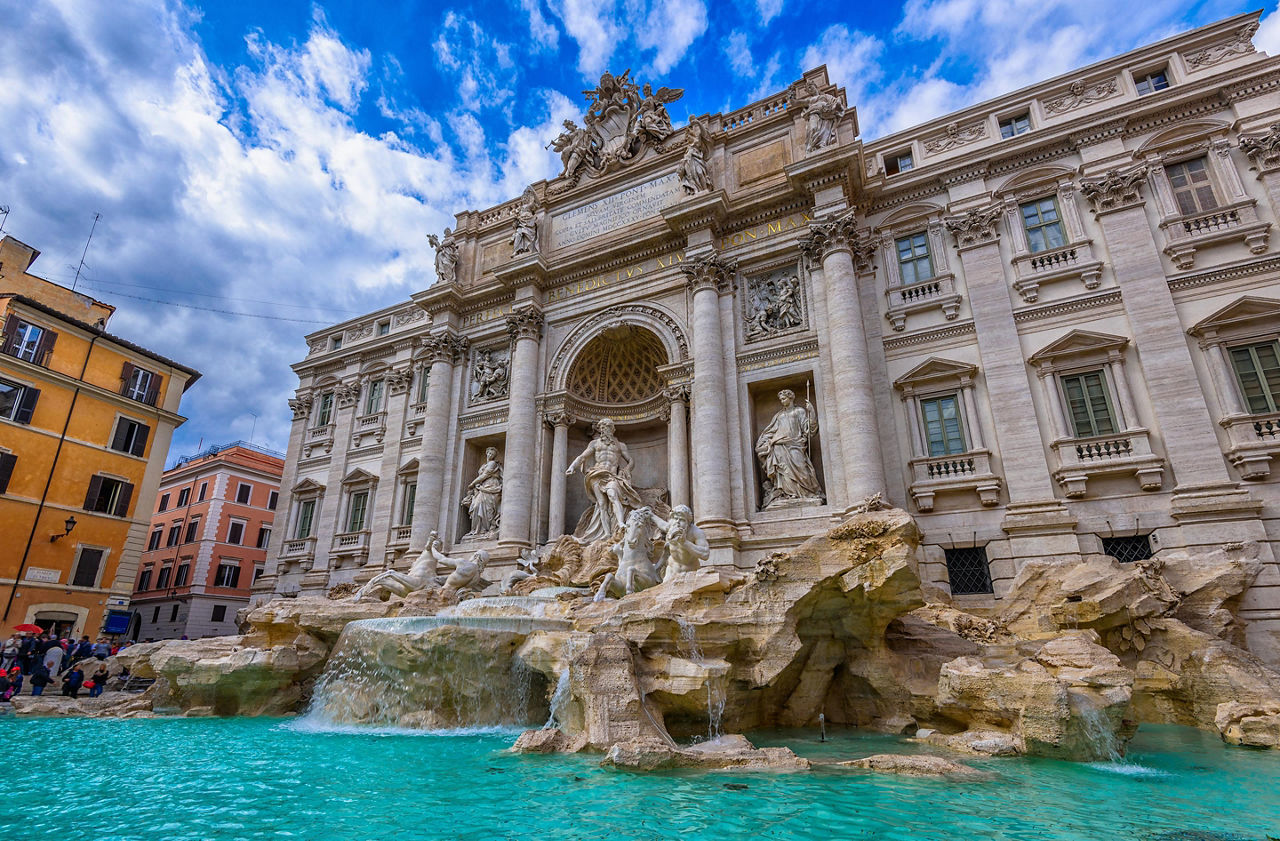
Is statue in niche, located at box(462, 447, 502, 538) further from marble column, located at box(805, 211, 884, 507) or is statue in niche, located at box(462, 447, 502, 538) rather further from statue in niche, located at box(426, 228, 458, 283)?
marble column, located at box(805, 211, 884, 507)

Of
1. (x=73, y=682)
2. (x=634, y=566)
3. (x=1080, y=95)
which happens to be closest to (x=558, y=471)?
(x=634, y=566)

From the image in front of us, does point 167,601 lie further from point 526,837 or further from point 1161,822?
point 1161,822

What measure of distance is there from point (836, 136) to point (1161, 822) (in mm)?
17142

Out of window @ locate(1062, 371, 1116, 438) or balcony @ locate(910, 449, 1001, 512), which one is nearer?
window @ locate(1062, 371, 1116, 438)

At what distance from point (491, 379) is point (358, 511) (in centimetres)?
759

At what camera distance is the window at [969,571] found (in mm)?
14414

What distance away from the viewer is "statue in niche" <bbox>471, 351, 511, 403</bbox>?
22.0 m

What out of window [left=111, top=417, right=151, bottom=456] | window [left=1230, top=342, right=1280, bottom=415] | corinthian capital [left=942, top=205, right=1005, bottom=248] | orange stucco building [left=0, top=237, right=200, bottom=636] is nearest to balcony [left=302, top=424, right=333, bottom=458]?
orange stucco building [left=0, top=237, right=200, bottom=636]

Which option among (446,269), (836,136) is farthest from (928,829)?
(446,269)

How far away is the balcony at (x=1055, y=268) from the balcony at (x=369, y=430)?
71.0 feet

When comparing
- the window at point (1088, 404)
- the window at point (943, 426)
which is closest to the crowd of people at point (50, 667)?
the window at point (943, 426)

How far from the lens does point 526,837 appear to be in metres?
4.30

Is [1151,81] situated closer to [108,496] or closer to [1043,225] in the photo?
[1043,225]

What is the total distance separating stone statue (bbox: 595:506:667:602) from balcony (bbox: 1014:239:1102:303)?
36.2 feet
